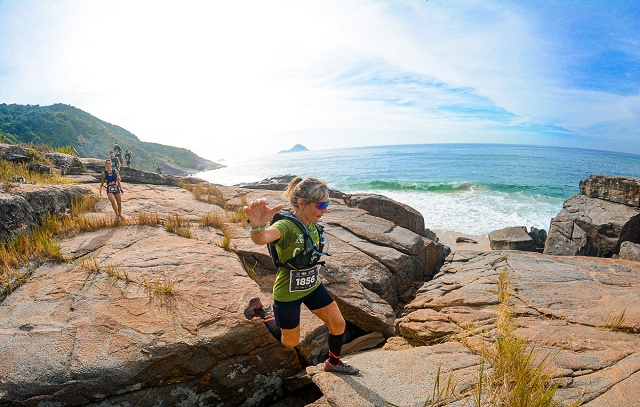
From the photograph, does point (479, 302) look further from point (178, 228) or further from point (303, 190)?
point (178, 228)

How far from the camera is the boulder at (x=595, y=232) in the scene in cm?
1095

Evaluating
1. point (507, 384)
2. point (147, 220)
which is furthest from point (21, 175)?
point (507, 384)

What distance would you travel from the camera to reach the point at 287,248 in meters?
2.85

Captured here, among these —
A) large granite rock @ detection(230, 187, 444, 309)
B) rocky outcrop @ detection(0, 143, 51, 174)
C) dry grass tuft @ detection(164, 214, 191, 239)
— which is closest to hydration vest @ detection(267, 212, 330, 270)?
large granite rock @ detection(230, 187, 444, 309)

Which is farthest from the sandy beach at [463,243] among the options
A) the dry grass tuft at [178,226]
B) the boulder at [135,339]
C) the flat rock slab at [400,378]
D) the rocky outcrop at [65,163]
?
the rocky outcrop at [65,163]

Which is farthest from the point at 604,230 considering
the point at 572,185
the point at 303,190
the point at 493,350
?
the point at 572,185

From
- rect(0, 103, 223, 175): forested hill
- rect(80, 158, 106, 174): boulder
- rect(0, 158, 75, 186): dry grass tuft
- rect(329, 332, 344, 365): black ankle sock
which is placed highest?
rect(0, 103, 223, 175): forested hill

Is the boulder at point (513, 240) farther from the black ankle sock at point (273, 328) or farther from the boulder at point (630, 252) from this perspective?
the black ankle sock at point (273, 328)

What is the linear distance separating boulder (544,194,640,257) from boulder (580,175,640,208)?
1.46ft

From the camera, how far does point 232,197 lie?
40.8 ft

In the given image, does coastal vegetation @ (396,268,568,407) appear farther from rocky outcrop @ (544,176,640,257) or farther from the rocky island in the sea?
rocky outcrop @ (544,176,640,257)

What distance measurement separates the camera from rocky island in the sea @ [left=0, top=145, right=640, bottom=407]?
284 cm

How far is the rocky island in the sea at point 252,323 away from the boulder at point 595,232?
4.97m

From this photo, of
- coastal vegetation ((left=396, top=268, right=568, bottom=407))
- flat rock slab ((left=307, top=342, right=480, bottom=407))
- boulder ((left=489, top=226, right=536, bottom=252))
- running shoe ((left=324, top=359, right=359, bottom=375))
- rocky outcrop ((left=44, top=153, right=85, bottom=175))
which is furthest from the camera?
rocky outcrop ((left=44, top=153, right=85, bottom=175))
